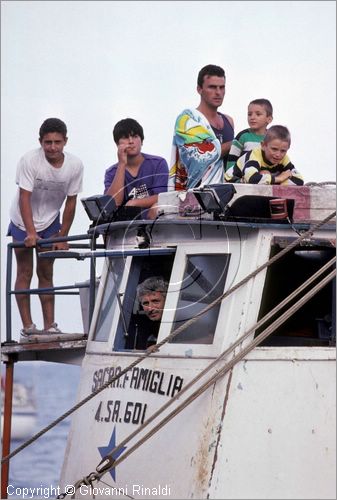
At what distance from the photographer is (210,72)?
14.9 m

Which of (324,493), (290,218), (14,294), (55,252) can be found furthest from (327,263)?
(14,294)

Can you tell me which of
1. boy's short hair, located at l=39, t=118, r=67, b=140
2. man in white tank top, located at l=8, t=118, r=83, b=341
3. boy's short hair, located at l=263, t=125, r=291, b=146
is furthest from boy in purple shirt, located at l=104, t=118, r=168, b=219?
boy's short hair, located at l=263, t=125, r=291, b=146

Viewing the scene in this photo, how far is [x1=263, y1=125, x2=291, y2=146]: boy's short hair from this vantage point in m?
Result: 13.7

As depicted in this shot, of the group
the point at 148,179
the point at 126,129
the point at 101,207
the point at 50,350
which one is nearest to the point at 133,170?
the point at 148,179

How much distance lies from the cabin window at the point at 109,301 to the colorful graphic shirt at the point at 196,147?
113 centimetres

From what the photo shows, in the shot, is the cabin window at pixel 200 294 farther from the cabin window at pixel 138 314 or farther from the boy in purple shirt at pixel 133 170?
the boy in purple shirt at pixel 133 170

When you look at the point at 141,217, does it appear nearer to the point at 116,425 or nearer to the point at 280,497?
the point at 116,425

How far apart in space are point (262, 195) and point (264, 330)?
1269 mm

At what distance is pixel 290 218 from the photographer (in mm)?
13469

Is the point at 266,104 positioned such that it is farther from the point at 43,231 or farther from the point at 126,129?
the point at 43,231

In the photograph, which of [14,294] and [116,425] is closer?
[116,425]

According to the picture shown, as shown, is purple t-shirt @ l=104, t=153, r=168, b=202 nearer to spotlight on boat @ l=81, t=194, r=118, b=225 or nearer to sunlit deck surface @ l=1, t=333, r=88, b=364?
spotlight on boat @ l=81, t=194, r=118, b=225

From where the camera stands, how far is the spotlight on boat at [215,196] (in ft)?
43.7

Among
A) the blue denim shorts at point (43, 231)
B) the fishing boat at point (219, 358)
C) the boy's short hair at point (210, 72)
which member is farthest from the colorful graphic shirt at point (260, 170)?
the blue denim shorts at point (43, 231)
